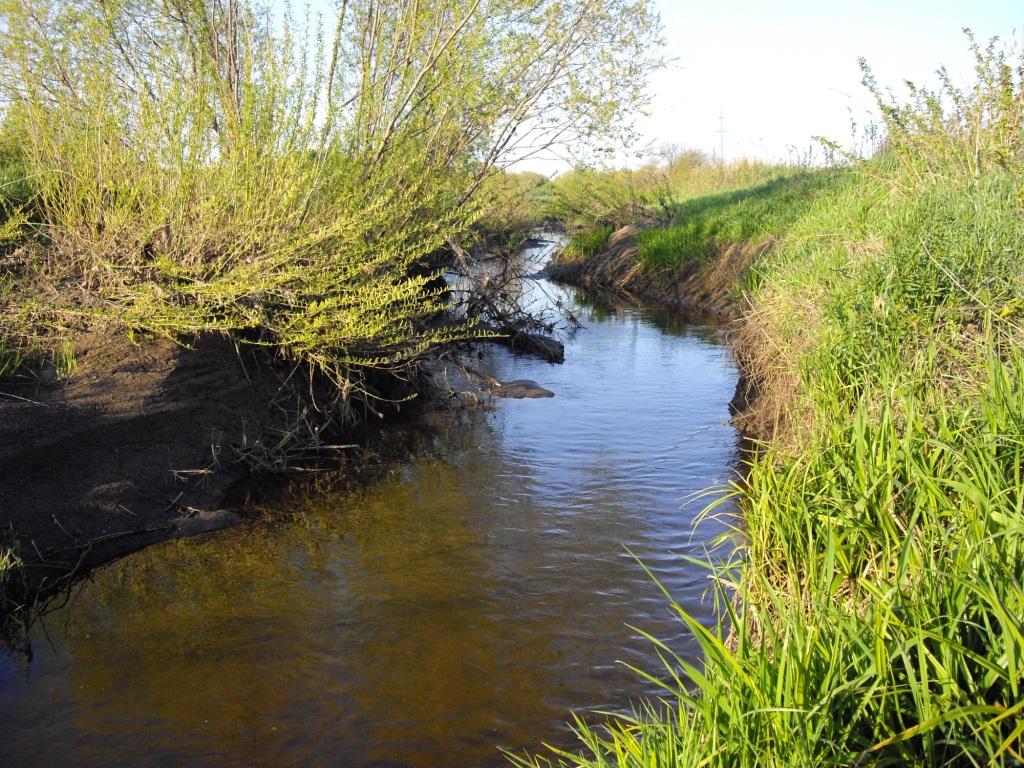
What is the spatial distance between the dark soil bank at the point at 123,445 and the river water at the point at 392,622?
1.06ft

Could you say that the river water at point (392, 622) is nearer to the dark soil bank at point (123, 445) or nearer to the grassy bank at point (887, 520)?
the dark soil bank at point (123, 445)

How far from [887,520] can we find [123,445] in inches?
201

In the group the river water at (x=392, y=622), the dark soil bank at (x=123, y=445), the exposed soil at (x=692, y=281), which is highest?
the exposed soil at (x=692, y=281)

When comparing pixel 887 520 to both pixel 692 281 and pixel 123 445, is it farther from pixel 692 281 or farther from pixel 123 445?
pixel 692 281

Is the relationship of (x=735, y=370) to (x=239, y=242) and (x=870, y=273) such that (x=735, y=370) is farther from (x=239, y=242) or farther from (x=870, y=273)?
(x=239, y=242)

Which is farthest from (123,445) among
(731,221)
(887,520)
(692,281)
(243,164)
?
(731,221)

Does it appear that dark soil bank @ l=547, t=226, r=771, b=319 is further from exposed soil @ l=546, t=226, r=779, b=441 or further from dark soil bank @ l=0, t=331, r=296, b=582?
dark soil bank @ l=0, t=331, r=296, b=582

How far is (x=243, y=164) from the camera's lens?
Result: 6.91m

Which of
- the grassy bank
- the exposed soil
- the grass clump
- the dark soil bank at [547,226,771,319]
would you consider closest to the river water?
the grassy bank

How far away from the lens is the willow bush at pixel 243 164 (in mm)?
6809

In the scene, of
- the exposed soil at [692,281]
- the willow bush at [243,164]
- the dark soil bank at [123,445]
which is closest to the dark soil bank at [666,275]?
the exposed soil at [692,281]

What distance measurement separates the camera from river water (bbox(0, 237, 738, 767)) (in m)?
3.95

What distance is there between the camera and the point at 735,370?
11.2m

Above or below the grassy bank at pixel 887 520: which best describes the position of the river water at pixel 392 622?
below
